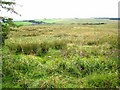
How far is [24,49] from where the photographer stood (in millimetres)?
15031

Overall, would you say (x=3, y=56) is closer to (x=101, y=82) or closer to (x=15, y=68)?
(x=15, y=68)

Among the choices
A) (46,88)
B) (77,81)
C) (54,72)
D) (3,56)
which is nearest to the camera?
(46,88)

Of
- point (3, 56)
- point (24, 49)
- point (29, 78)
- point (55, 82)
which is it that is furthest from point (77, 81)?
point (24, 49)

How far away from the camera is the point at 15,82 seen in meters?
10.2

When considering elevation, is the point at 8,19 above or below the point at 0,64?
above

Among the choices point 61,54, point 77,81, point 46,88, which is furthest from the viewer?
point 61,54

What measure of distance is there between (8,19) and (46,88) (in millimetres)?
4222

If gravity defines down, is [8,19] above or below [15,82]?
above

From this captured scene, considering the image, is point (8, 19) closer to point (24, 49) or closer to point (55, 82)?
point (24, 49)

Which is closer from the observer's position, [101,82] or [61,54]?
[101,82]

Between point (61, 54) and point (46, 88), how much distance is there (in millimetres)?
5129

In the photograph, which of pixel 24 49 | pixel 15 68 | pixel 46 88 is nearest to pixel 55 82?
pixel 46 88

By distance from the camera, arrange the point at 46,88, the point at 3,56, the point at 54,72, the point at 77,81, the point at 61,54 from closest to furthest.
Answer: the point at 46,88
the point at 77,81
the point at 54,72
the point at 3,56
the point at 61,54

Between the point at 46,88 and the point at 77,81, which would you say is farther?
the point at 77,81
